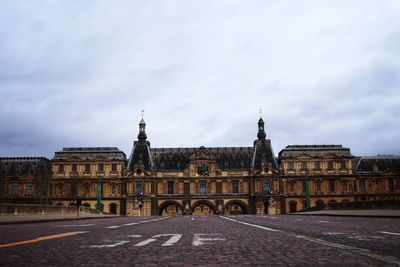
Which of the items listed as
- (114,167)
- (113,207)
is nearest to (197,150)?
(114,167)

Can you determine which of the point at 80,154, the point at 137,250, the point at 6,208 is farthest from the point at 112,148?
the point at 137,250

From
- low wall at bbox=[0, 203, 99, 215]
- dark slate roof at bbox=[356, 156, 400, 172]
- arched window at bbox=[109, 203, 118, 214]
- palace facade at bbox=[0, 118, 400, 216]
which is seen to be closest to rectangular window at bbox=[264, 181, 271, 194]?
palace facade at bbox=[0, 118, 400, 216]

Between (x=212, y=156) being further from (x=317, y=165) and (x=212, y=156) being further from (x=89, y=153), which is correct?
(x=89, y=153)

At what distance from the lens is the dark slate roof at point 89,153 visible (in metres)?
80.4

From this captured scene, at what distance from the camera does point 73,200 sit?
7881cm

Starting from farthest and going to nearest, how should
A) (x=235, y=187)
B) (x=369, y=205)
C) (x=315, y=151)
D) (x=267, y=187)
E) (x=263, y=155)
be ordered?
(x=263, y=155), (x=315, y=151), (x=235, y=187), (x=267, y=187), (x=369, y=205)

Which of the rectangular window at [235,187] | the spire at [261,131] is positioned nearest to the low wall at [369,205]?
the rectangular window at [235,187]

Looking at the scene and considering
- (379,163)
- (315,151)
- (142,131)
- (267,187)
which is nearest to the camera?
(267,187)

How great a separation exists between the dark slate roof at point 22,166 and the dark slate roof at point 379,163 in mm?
53715

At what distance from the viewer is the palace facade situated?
78.6 metres

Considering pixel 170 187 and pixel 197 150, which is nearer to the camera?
pixel 170 187

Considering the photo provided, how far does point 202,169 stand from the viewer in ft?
265

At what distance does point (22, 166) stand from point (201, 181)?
3071cm

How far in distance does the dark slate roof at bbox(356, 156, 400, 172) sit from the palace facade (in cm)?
24
